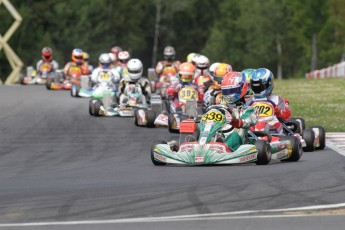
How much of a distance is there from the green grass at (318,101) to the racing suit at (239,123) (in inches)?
271

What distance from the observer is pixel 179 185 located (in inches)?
538

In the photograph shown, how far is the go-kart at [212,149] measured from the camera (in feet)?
52.8

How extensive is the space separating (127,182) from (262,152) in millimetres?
2649

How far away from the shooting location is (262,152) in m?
16.2

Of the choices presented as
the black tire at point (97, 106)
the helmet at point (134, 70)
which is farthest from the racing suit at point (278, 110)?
the black tire at point (97, 106)

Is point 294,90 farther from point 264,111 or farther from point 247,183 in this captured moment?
point 247,183

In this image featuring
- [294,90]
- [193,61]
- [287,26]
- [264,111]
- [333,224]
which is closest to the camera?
[333,224]

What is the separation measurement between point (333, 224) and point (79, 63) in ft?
107

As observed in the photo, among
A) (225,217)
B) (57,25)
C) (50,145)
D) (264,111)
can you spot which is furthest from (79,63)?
(57,25)

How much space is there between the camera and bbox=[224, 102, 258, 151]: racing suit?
16.2 m

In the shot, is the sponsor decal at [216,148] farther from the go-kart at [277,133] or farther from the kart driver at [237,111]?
the go-kart at [277,133]

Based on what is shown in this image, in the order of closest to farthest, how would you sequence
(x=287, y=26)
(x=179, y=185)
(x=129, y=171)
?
(x=179, y=185), (x=129, y=171), (x=287, y=26)

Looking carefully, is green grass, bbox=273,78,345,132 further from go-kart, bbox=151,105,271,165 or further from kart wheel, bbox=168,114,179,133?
go-kart, bbox=151,105,271,165

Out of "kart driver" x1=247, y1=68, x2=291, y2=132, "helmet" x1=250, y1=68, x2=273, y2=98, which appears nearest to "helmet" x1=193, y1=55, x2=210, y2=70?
"kart driver" x1=247, y1=68, x2=291, y2=132
